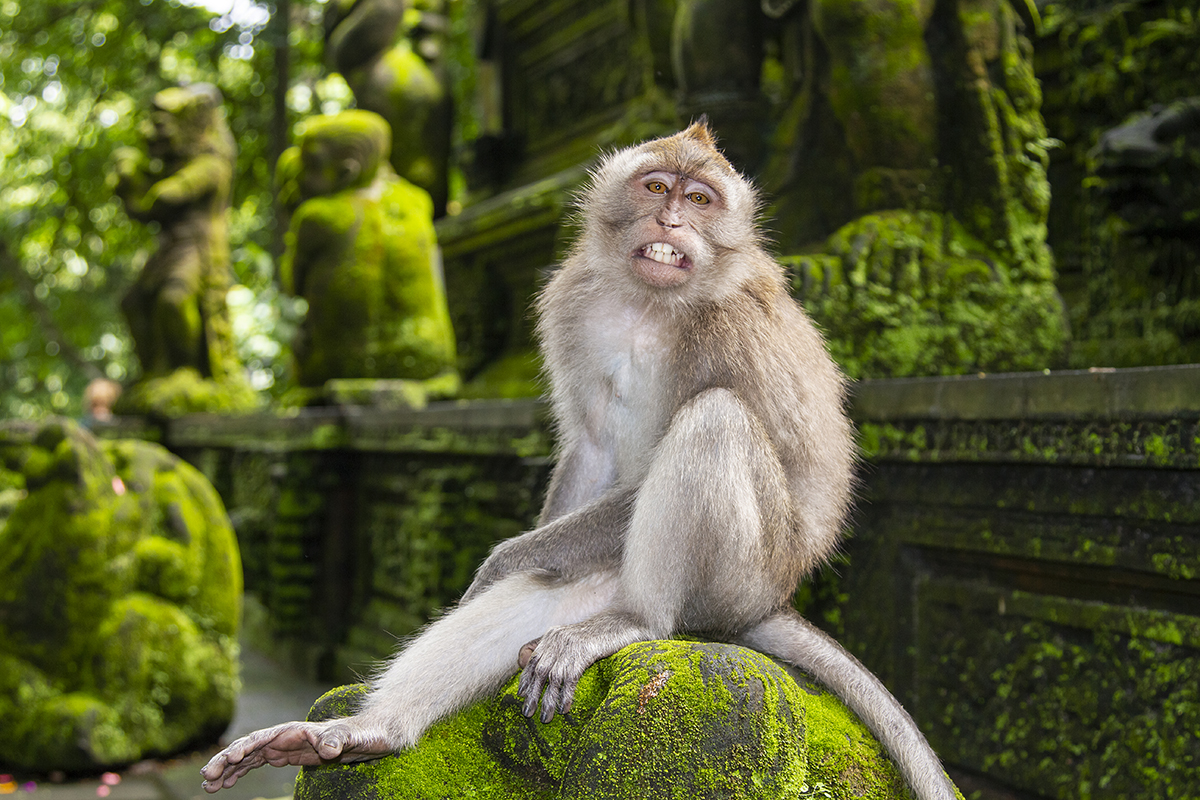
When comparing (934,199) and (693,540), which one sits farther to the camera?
(934,199)

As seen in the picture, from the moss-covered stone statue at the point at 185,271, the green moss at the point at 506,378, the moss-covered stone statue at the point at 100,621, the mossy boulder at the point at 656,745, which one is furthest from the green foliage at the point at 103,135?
the mossy boulder at the point at 656,745

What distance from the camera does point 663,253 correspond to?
2291 mm

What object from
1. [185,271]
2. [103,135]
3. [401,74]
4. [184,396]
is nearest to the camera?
[401,74]

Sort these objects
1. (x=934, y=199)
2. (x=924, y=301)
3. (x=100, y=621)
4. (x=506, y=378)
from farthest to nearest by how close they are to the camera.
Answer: (x=506, y=378)
(x=100, y=621)
(x=934, y=199)
(x=924, y=301)

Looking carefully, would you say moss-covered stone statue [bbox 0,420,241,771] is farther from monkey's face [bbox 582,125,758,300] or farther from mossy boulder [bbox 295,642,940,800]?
monkey's face [bbox 582,125,758,300]

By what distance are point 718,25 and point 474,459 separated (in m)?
2.42

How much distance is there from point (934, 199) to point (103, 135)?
13961mm

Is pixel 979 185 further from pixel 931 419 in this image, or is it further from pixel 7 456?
pixel 7 456

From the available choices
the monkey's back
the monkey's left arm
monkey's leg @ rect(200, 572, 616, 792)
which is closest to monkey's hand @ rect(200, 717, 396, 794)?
monkey's leg @ rect(200, 572, 616, 792)

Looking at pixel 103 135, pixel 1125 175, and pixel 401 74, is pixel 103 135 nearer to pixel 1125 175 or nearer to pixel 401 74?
pixel 401 74

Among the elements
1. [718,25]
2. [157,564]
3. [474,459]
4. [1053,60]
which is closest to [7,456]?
[157,564]

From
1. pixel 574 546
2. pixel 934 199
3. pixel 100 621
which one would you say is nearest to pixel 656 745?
pixel 574 546

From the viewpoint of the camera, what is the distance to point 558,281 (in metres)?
2.64

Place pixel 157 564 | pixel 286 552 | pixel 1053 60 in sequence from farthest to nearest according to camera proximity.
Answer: pixel 286 552 → pixel 1053 60 → pixel 157 564
